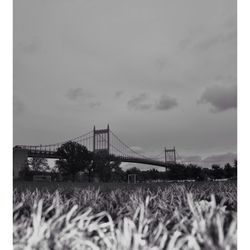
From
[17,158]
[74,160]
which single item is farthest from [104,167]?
[17,158]

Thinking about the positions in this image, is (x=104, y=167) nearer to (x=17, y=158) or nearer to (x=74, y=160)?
(x=74, y=160)

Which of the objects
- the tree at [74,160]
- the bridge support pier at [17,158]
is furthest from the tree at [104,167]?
the bridge support pier at [17,158]

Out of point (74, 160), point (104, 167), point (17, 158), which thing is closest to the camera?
point (17, 158)

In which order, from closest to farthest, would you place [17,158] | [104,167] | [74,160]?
[17,158]
[104,167]
[74,160]

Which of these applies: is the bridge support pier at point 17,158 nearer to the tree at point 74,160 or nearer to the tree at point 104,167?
the tree at point 104,167

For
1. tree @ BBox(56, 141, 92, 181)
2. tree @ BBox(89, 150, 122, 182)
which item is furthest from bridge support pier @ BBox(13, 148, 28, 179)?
tree @ BBox(56, 141, 92, 181)

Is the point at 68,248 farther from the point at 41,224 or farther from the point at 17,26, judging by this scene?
the point at 17,26

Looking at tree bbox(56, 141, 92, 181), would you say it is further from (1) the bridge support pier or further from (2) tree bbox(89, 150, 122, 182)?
(1) the bridge support pier
